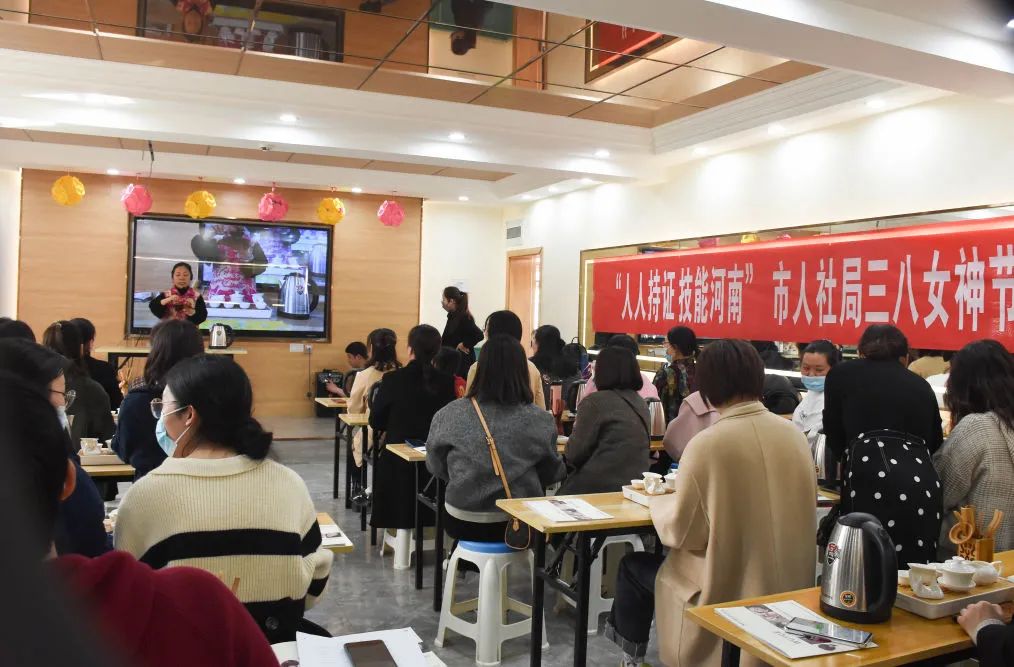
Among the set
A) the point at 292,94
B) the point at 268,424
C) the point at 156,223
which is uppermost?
the point at 292,94

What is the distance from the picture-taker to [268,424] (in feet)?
31.4

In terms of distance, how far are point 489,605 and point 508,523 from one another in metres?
0.34

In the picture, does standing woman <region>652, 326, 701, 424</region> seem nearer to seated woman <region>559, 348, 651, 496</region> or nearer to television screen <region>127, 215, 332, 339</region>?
seated woman <region>559, 348, 651, 496</region>

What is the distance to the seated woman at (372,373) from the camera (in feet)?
17.0

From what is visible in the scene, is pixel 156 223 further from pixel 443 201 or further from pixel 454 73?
pixel 454 73

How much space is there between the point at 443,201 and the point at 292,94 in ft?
14.4

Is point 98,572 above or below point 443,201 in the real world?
below

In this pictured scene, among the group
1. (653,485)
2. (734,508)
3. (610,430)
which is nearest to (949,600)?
(734,508)

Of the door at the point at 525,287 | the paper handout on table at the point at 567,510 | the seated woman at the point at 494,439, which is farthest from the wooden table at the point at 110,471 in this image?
the door at the point at 525,287

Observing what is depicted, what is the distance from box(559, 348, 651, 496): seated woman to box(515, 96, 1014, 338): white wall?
2.84 m

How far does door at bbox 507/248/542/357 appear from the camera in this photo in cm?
1066

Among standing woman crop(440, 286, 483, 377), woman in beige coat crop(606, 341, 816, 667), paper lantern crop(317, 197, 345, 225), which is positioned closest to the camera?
woman in beige coat crop(606, 341, 816, 667)

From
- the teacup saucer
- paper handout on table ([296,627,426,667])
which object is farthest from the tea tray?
paper handout on table ([296,627,426,667])

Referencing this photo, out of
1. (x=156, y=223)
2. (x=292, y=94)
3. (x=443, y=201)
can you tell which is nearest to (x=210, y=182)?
(x=156, y=223)
